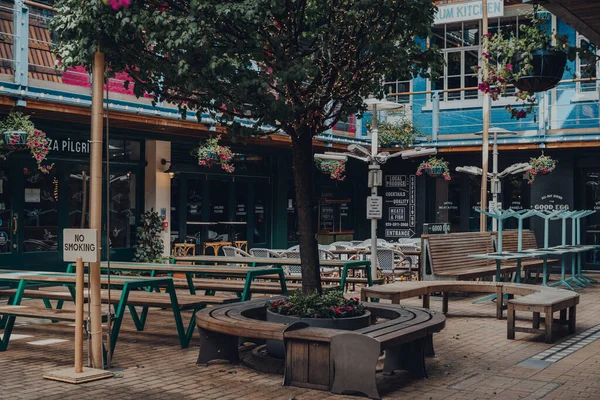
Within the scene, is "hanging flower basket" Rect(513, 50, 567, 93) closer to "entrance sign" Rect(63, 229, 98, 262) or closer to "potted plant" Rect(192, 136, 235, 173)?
"entrance sign" Rect(63, 229, 98, 262)

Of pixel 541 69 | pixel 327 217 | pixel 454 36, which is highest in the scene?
pixel 454 36

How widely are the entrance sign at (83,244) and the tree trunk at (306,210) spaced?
73.6 inches

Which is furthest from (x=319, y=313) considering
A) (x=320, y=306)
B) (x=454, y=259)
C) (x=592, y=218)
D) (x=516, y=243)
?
(x=592, y=218)

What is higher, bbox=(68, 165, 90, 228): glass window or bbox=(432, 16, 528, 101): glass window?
bbox=(432, 16, 528, 101): glass window

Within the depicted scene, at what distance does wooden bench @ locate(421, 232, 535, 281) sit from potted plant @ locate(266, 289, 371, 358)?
18.5 ft

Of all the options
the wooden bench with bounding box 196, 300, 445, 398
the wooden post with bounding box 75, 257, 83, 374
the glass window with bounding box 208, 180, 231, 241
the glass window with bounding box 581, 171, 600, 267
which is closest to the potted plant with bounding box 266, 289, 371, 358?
the wooden bench with bounding box 196, 300, 445, 398

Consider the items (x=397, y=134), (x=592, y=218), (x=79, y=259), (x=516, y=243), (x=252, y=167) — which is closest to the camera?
(x=79, y=259)

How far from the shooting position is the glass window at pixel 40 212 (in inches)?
560

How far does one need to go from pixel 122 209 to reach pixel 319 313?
397 inches

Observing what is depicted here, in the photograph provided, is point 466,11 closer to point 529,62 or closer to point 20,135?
point 20,135

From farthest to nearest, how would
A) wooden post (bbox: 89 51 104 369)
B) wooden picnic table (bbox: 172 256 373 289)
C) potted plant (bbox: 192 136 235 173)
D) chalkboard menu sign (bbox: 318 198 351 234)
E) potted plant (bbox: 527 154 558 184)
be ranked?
chalkboard menu sign (bbox: 318 198 351 234) → potted plant (bbox: 527 154 558 184) → potted plant (bbox: 192 136 235 173) → wooden picnic table (bbox: 172 256 373 289) → wooden post (bbox: 89 51 104 369)

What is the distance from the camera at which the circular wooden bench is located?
8.42 metres

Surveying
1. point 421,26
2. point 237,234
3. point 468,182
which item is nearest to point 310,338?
point 421,26

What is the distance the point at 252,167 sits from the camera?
64.0ft
